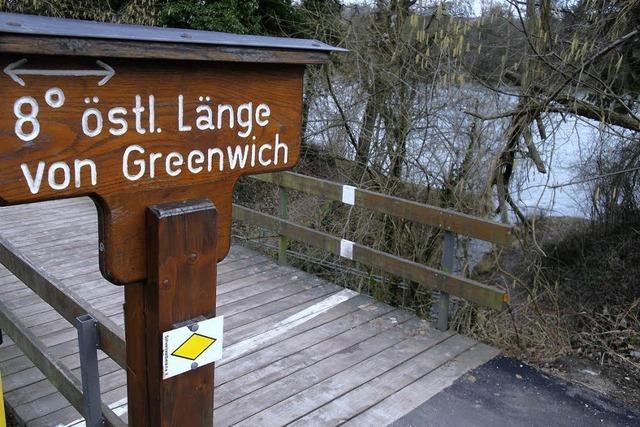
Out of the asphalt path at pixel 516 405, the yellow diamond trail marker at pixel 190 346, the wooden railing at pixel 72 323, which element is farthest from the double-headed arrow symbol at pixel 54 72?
the asphalt path at pixel 516 405

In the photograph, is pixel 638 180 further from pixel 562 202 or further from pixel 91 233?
pixel 91 233

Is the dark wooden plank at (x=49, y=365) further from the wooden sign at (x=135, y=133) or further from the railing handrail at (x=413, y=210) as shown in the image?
the railing handrail at (x=413, y=210)

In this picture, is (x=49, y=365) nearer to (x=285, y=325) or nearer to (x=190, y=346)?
(x=190, y=346)

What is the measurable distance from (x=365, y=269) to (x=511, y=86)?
2996 millimetres

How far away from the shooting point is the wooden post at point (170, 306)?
5.40 feet

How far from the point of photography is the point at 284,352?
411 centimetres

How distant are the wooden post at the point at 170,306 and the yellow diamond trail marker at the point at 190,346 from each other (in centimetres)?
2

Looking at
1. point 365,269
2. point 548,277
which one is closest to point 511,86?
point 365,269

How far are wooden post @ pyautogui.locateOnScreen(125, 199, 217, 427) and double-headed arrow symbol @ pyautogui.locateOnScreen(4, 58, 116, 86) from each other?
378mm

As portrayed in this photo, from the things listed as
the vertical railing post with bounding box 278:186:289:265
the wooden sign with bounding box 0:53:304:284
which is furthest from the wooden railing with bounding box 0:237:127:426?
the vertical railing post with bounding box 278:186:289:265

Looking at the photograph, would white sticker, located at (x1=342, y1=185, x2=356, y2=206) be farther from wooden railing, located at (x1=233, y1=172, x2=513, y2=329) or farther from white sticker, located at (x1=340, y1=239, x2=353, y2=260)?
white sticker, located at (x1=340, y1=239, x2=353, y2=260)

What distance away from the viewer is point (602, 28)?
6504 mm

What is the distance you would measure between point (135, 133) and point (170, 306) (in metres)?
0.51

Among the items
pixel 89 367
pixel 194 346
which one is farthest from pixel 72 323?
pixel 194 346
